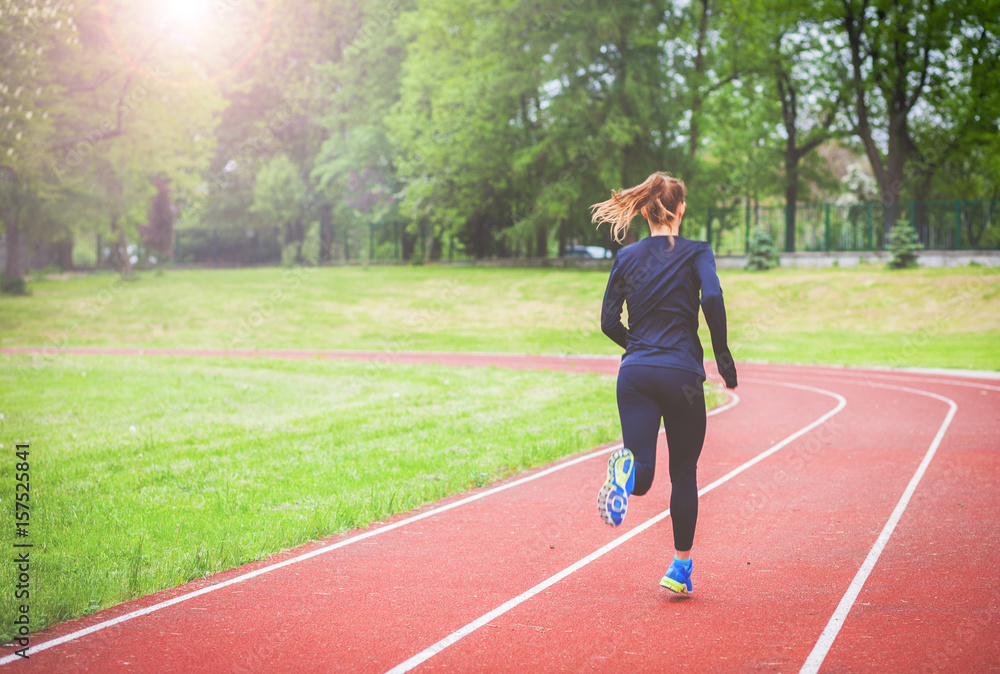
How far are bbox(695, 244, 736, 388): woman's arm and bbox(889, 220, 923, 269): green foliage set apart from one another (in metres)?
31.2

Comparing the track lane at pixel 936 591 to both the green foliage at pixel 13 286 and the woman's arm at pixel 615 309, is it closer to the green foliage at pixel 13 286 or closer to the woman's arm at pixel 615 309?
the woman's arm at pixel 615 309

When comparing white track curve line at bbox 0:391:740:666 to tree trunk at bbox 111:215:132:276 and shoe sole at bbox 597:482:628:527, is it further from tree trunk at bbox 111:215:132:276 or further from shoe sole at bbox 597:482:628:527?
tree trunk at bbox 111:215:132:276

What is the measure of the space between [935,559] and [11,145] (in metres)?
28.4

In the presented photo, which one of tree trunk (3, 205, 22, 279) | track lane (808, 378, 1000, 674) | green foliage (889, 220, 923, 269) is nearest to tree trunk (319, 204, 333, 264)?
tree trunk (3, 205, 22, 279)

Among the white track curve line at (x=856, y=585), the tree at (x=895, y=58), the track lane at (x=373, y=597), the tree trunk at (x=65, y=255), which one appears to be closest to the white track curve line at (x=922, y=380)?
the white track curve line at (x=856, y=585)

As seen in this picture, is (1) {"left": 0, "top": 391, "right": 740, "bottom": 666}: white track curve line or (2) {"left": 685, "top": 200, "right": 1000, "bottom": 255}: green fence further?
(2) {"left": 685, "top": 200, "right": 1000, "bottom": 255}: green fence

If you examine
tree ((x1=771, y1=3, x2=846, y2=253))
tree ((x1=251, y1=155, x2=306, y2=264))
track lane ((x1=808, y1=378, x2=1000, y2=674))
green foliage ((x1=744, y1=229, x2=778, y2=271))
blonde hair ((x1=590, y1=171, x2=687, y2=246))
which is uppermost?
tree ((x1=771, y1=3, x2=846, y2=253))

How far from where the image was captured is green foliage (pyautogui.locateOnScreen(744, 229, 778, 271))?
3575cm

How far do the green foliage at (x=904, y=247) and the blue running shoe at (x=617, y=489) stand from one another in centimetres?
3155

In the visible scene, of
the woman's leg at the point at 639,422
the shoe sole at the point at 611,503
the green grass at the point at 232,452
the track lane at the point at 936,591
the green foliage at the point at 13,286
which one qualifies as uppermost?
the green foliage at the point at 13,286

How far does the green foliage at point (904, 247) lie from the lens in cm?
3250

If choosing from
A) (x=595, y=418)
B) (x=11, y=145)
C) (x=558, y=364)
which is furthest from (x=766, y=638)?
(x=11, y=145)

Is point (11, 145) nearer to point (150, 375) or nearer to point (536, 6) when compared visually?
point (150, 375)

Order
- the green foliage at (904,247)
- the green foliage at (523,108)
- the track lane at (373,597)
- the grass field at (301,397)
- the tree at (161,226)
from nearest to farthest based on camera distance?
the track lane at (373,597) → the grass field at (301,397) → the green foliage at (523,108) → the green foliage at (904,247) → the tree at (161,226)
